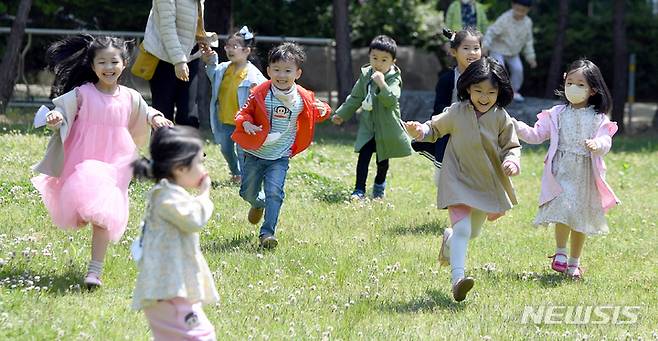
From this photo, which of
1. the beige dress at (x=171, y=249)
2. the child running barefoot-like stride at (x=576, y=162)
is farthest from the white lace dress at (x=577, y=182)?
the beige dress at (x=171, y=249)

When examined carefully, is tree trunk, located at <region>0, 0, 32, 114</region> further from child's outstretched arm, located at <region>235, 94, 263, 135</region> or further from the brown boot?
child's outstretched arm, located at <region>235, 94, 263, 135</region>

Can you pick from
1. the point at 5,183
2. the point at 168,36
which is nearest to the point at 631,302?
the point at 168,36

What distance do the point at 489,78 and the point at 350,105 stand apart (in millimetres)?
2957

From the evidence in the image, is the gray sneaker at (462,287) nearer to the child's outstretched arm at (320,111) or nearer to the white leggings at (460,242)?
the white leggings at (460,242)

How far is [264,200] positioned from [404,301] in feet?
6.36

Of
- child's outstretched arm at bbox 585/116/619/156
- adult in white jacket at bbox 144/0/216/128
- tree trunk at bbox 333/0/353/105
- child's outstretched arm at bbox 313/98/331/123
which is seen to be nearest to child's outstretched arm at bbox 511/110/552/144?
child's outstretched arm at bbox 585/116/619/156

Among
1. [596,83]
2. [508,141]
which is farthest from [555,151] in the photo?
[508,141]

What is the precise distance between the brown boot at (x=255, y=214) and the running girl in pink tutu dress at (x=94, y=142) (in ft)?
5.33

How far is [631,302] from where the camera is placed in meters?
6.95

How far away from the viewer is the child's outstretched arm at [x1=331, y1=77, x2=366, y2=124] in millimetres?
9359

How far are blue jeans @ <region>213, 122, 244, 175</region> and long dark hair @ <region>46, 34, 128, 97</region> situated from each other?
11.3 ft

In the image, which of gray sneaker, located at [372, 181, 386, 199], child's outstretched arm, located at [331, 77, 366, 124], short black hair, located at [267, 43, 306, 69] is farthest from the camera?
gray sneaker, located at [372, 181, 386, 199]

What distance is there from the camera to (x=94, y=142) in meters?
6.73

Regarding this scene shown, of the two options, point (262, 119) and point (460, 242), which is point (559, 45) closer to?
point (262, 119)
